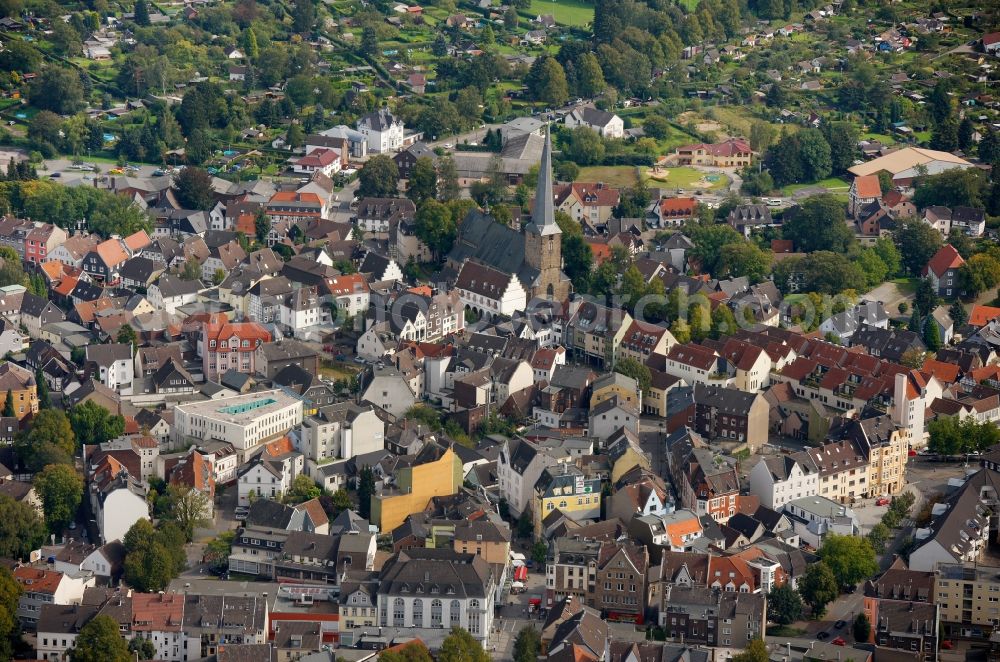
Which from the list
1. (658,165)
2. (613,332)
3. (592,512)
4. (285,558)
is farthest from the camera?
(658,165)

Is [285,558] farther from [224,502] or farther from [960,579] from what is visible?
[960,579]

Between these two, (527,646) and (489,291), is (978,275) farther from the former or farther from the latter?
(527,646)

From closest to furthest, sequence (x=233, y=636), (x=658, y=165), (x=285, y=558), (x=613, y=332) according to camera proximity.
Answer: (x=233, y=636), (x=285, y=558), (x=613, y=332), (x=658, y=165)

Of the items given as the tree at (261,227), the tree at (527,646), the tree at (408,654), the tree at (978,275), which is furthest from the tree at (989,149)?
the tree at (408,654)

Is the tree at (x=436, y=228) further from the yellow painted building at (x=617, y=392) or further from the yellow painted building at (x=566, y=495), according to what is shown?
the yellow painted building at (x=566, y=495)

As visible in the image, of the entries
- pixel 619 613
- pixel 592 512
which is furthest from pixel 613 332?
pixel 619 613

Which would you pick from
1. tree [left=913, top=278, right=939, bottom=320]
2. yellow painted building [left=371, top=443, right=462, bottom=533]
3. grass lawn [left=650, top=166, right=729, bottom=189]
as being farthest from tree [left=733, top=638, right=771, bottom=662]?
grass lawn [left=650, top=166, right=729, bottom=189]
